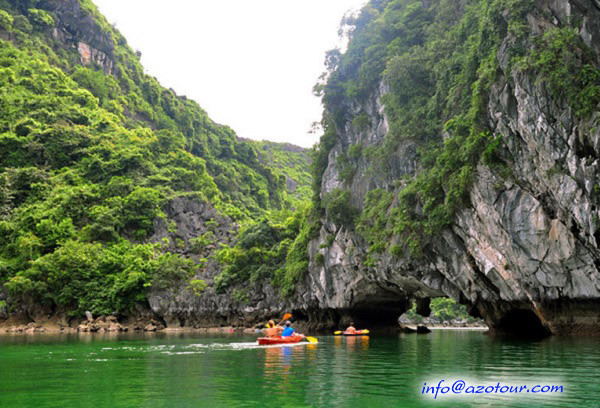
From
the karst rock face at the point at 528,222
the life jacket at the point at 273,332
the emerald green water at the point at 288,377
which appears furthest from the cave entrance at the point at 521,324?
the life jacket at the point at 273,332

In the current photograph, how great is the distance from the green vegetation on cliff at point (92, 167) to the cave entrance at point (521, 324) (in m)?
27.8

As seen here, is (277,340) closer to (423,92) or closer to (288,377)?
(288,377)

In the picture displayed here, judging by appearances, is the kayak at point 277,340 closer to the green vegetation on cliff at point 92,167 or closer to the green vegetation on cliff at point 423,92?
the green vegetation on cliff at point 423,92

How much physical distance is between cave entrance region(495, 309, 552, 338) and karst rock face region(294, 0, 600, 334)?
9 cm

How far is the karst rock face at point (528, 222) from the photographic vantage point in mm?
17156

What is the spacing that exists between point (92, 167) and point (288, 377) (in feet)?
179

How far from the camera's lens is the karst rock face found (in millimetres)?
17156

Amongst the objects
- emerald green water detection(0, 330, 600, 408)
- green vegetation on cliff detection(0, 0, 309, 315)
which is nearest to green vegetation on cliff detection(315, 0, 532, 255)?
emerald green water detection(0, 330, 600, 408)

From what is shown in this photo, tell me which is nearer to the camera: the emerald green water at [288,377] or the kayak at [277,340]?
the emerald green water at [288,377]

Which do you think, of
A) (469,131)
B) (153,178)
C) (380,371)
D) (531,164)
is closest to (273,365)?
(380,371)

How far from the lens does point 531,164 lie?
63.3 feet

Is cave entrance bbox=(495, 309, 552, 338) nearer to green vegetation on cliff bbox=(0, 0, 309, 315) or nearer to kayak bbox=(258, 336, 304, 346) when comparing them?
kayak bbox=(258, 336, 304, 346)

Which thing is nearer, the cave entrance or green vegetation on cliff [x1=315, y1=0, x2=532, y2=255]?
green vegetation on cliff [x1=315, y1=0, x2=532, y2=255]

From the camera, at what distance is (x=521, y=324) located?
1147 inches
